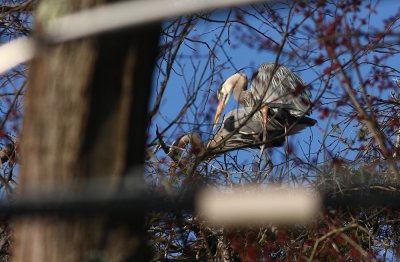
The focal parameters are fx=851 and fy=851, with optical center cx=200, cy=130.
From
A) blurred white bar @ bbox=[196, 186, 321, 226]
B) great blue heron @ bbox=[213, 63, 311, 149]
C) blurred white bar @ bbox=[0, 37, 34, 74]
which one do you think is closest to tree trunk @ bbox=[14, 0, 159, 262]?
blurred white bar @ bbox=[0, 37, 34, 74]

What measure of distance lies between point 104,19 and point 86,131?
35cm

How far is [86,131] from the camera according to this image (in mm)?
2508

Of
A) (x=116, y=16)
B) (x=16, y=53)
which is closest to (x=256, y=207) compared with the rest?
(x=116, y=16)

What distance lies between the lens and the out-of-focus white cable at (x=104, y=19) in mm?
2285

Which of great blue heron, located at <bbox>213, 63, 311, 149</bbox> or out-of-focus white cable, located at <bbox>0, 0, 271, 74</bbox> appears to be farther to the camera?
great blue heron, located at <bbox>213, 63, 311, 149</bbox>

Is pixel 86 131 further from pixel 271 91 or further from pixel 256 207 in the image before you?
pixel 271 91

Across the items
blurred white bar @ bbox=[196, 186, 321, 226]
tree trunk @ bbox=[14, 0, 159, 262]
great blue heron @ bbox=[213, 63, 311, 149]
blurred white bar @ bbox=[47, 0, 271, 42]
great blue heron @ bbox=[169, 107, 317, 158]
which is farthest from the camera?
great blue heron @ bbox=[213, 63, 311, 149]

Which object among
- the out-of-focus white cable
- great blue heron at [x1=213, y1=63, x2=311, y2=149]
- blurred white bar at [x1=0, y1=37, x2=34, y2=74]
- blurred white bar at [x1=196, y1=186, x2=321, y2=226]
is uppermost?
great blue heron at [x1=213, y1=63, x2=311, y2=149]

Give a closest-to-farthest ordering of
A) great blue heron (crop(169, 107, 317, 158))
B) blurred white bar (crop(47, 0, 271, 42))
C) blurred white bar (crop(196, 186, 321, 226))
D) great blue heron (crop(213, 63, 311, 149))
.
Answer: blurred white bar (crop(196, 186, 321, 226)) < blurred white bar (crop(47, 0, 271, 42)) < great blue heron (crop(169, 107, 317, 158)) < great blue heron (crop(213, 63, 311, 149))

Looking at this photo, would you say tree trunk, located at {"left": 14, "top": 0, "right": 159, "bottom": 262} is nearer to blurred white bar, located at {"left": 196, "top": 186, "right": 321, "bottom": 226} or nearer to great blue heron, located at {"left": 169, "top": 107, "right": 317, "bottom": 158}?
blurred white bar, located at {"left": 196, "top": 186, "right": 321, "bottom": 226}

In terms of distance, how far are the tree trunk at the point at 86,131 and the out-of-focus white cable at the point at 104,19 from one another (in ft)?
0.18

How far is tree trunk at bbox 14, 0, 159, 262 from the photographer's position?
8.04 feet

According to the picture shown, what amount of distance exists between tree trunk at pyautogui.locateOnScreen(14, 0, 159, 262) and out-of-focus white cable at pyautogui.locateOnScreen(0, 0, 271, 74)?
56 millimetres

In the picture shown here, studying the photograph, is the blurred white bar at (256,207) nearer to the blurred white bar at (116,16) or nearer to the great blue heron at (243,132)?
the blurred white bar at (116,16)
